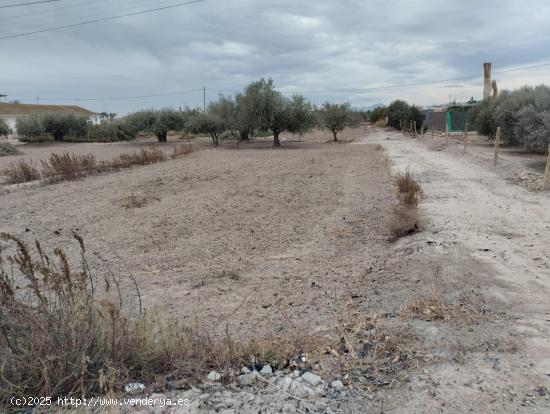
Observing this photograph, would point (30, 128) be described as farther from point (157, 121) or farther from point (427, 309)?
point (427, 309)

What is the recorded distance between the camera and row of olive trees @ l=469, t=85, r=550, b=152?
59.1ft

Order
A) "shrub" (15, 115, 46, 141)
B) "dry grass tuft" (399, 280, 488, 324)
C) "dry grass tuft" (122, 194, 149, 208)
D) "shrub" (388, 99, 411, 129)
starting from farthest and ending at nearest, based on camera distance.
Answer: "shrub" (388, 99, 411, 129) → "shrub" (15, 115, 46, 141) → "dry grass tuft" (122, 194, 149, 208) → "dry grass tuft" (399, 280, 488, 324)

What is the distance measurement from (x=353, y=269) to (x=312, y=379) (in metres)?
3.58

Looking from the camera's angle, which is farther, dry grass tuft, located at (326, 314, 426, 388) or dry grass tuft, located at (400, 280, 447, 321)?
dry grass tuft, located at (400, 280, 447, 321)

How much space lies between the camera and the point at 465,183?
13.9m

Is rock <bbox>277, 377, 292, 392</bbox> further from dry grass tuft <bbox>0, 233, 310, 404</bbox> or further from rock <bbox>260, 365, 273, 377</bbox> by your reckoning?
dry grass tuft <bbox>0, 233, 310, 404</bbox>

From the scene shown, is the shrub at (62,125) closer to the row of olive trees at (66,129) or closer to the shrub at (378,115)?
the row of olive trees at (66,129)

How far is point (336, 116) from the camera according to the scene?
A: 44281 millimetres

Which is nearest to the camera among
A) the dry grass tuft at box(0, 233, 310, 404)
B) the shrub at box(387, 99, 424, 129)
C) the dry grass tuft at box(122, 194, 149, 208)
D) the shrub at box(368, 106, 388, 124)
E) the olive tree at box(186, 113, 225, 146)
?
the dry grass tuft at box(0, 233, 310, 404)

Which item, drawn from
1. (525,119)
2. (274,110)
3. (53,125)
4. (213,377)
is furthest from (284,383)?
(53,125)

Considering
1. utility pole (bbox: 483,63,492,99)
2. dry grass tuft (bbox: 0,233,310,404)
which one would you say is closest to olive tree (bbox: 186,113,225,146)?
utility pole (bbox: 483,63,492,99)

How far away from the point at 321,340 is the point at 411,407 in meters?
1.18

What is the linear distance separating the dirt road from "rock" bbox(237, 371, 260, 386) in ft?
3.53

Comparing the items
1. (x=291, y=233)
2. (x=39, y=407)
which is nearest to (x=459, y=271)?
(x=291, y=233)
